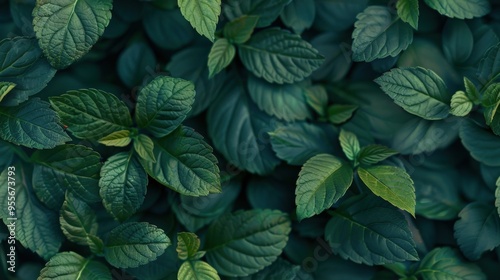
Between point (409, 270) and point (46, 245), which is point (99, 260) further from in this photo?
point (409, 270)

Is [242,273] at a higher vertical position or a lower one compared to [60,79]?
lower

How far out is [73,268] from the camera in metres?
1.11

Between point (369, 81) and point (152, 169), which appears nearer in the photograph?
point (152, 169)

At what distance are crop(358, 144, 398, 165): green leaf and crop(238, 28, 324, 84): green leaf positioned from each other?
165mm

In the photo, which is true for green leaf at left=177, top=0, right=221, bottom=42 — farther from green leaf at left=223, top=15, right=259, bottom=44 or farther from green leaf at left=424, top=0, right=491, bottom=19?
green leaf at left=424, top=0, right=491, bottom=19

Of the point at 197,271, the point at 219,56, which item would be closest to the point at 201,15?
the point at 219,56

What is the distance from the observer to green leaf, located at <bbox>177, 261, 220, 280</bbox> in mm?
1104

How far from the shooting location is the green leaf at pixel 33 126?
3.50ft

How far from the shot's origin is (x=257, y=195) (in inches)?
48.4

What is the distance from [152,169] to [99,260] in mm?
213

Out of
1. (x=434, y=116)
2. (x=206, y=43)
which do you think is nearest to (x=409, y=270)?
(x=434, y=116)

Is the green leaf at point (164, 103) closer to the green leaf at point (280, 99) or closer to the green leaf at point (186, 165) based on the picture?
the green leaf at point (186, 165)

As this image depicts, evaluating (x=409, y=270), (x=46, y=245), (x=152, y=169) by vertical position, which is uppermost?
(x=152, y=169)

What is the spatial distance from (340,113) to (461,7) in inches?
10.8
